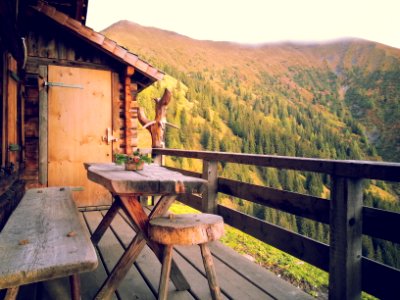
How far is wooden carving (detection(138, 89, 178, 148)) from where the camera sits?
23.4 ft

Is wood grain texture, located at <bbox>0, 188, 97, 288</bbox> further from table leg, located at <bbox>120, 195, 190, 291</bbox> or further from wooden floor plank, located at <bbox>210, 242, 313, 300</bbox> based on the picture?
wooden floor plank, located at <bbox>210, 242, 313, 300</bbox>

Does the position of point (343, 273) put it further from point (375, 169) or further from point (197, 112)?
point (197, 112)

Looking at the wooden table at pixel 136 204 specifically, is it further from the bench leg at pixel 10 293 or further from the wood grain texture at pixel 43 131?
the wood grain texture at pixel 43 131

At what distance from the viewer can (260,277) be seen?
2.90 m

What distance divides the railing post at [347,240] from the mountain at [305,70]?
89672 millimetres

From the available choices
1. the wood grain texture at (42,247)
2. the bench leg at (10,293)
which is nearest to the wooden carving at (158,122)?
the wood grain texture at (42,247)


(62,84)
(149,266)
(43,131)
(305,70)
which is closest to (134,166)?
(149,266)

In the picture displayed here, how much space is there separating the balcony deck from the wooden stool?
33 centimetres

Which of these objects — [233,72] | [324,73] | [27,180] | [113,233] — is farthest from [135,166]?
[324,73]

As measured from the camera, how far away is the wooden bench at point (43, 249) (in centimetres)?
135

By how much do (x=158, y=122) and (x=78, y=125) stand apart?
188 cm

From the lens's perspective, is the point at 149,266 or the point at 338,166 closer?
the point at 338,166

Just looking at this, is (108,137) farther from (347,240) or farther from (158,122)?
(347,240)

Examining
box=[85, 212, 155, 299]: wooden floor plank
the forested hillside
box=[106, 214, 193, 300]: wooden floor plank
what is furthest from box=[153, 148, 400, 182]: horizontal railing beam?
the forested hillside
